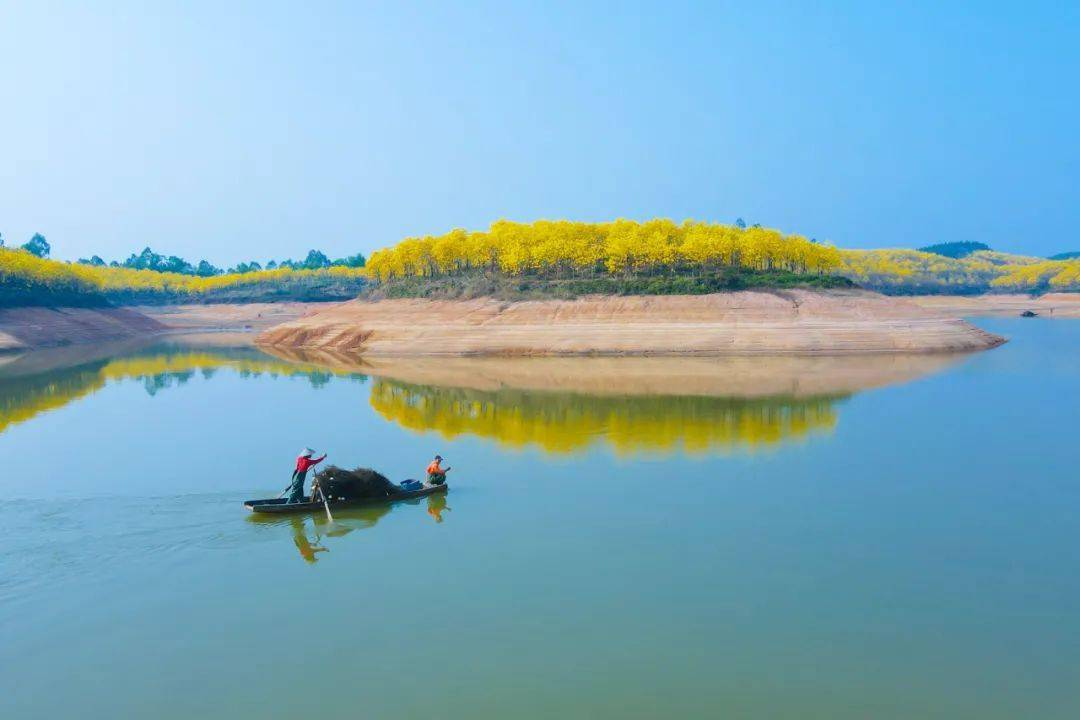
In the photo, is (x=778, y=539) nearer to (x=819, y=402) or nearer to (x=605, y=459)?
(x=605, y=459)

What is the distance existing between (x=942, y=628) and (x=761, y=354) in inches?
1915

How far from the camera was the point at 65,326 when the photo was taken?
320 feet

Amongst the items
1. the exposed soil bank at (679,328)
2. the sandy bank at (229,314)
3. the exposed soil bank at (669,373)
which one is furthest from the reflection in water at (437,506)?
the sandy bank at (229,314)

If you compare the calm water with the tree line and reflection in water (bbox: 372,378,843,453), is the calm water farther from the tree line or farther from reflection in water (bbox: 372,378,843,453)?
the tree line

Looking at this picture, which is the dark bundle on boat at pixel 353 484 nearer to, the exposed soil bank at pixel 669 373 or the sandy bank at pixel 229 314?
the exposed soil bank at pixel 669 373

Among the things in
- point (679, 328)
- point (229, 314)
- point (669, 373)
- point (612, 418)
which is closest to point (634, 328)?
point (679, 328)

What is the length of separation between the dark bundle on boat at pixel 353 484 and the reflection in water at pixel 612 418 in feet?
27.6

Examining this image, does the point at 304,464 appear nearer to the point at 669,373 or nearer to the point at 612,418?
the point at 612,418

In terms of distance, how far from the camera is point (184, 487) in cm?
2455

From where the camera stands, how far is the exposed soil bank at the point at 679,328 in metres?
63.1

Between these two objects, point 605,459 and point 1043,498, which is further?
point 605,459

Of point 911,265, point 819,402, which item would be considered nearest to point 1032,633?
point 819,402

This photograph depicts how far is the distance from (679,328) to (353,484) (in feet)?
151

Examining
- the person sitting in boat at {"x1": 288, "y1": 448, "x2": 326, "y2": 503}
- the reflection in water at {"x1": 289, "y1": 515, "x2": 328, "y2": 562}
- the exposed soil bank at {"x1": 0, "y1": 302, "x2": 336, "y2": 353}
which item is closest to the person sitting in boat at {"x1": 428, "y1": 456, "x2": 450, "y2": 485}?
the person sitting in boat at {"x1": 288, "y1": 448, "x2": 326, "y2": 503}
